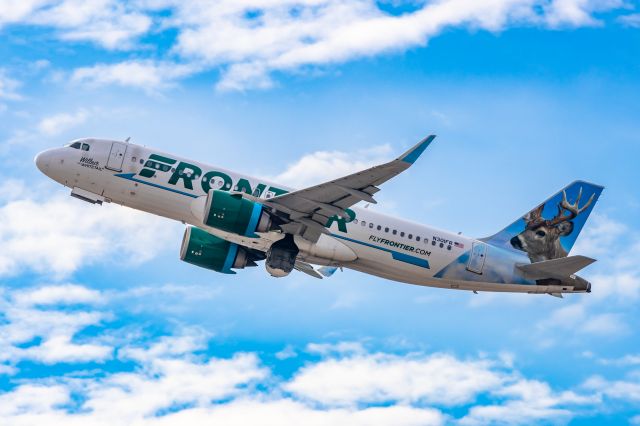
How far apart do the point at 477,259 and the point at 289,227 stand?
10.3 meters

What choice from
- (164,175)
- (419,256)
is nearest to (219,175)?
(164,175)

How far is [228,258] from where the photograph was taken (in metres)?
47.8

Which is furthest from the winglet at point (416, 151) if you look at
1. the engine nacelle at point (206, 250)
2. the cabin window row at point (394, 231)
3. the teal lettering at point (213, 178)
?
the engine nacelle at point (206, 250)

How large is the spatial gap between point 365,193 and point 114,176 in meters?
12.6

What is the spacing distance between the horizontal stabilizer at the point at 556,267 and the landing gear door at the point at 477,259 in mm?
1947

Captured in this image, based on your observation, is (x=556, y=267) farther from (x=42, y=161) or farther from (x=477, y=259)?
(x=42, y=161)

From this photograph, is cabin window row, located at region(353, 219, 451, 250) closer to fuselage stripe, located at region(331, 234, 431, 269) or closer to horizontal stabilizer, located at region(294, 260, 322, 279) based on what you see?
A: fuselage stripe, located at region(331, 234, 431, 269)

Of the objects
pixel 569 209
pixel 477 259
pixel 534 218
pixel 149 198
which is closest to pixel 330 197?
pixel 149 198

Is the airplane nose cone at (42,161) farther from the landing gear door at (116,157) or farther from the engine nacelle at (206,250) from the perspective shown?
the engine nacelle at (206,250)

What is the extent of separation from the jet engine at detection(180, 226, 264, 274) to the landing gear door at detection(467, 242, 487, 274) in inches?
480

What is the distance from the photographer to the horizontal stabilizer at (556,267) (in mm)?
45062

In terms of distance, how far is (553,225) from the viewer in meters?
50.7

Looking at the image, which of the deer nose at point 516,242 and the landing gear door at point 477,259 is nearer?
the landing gear door at point 477,259

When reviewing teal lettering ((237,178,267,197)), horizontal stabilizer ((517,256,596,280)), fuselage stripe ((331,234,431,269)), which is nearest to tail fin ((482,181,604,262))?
horizontal stabilizer ((517,256,596,280))
